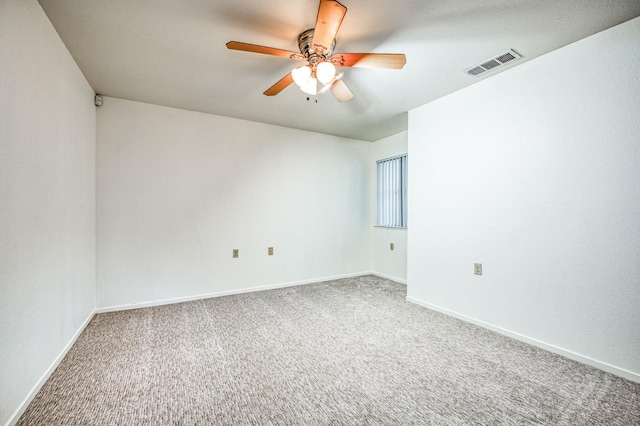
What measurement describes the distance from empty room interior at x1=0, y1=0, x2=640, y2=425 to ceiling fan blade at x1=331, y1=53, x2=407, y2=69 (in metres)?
0.03

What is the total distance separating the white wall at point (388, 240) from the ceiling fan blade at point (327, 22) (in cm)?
290

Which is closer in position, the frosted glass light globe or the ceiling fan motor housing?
the ceiling fan motor housing

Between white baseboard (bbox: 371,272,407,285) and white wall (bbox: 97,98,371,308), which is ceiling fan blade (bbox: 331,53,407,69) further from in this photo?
white baseboard (bbox: 371,272,407,285)

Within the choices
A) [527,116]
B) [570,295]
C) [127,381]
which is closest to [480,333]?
[570,295]

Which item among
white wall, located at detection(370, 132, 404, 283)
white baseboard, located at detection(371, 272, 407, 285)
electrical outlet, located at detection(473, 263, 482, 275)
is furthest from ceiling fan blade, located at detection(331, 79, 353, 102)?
white baseboard, located at detection(371, 272, 407, 285)

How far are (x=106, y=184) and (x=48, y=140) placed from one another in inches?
50.3

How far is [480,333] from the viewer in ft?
8.30

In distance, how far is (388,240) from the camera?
4582 millimetres

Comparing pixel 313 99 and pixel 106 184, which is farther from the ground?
pixel 313 99

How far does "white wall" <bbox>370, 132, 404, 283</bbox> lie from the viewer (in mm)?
4320

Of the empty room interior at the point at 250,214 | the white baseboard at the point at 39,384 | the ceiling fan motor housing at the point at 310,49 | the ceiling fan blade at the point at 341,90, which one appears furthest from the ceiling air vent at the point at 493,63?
the white baseboard at the point at 39,384

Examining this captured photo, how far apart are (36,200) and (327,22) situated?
2020 mm

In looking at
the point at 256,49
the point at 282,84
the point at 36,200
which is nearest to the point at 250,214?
the point at 282,84

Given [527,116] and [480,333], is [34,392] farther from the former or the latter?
[527,116]
